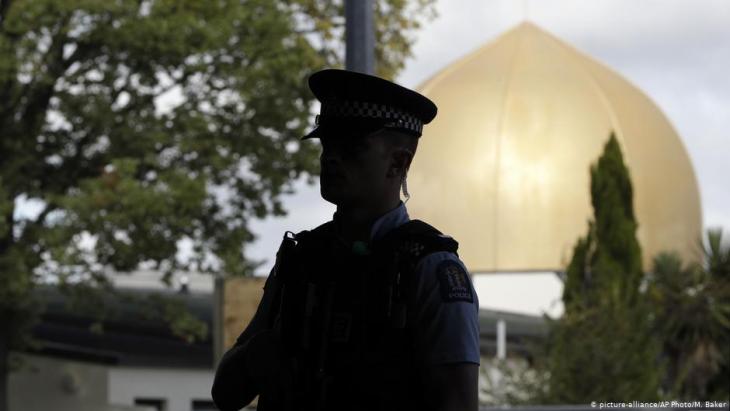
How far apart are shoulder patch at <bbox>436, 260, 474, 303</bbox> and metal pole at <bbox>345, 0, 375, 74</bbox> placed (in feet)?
20.3

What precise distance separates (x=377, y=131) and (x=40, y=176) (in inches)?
1049

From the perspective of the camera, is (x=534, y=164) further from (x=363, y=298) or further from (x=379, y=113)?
(x=363, y=298)

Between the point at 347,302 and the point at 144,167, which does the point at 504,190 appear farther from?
the point at 347,302

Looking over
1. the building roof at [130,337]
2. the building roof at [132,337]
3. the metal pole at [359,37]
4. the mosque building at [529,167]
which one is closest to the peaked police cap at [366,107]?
the metal pole at [359,37]

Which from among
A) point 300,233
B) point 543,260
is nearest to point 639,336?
point 543,260

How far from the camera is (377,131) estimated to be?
11.6ft

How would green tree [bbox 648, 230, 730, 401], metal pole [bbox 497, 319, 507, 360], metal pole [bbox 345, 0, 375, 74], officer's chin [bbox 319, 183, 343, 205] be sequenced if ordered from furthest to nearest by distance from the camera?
metal pole [bbox 497, 319, 507, 360]
green tree [bbox 648, 230, 730, 401]
metal pole [bbox 345, 0, 375, 74]
officer's chin [bbox 319, 183, 343, 205]

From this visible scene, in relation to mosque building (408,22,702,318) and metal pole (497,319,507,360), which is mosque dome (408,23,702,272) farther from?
metal pole (497,319,507,360)

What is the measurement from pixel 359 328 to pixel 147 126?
25.9 metres

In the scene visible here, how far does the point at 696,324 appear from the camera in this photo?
43906 millimetres

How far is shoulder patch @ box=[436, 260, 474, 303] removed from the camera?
330 centimetres

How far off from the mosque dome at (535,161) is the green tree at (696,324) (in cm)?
685

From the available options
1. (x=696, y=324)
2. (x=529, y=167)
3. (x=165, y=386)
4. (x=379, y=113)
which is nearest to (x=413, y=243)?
(x=379, y=113)

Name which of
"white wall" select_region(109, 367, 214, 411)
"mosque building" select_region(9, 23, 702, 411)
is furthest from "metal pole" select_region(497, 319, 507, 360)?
"white wall" select_region(109, 367, 214, 411)
